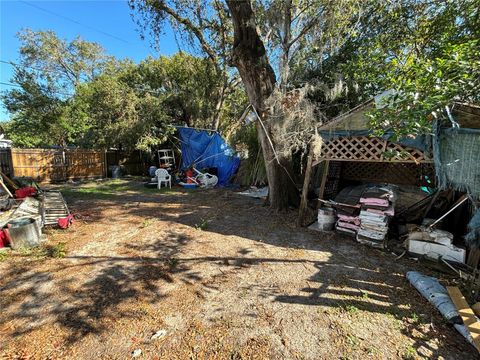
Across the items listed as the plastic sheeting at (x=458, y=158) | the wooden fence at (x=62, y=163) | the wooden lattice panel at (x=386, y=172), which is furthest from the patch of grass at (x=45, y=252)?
the wooden fence at (x=62, y=163)

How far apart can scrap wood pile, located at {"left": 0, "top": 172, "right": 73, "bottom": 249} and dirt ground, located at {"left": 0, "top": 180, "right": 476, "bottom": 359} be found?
25cm

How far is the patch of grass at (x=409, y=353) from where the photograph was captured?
1.76 meters

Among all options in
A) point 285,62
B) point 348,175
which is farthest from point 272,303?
point 285,62

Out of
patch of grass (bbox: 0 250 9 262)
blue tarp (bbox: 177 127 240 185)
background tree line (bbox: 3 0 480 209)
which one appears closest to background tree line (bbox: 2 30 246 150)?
background tree line (bbox: 3 0 480 209)

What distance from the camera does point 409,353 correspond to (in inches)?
70.9

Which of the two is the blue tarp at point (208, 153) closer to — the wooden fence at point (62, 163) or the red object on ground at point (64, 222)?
the wooden fence at point (62, 163)

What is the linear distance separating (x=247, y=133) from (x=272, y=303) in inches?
288

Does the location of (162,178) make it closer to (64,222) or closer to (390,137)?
(64,222)

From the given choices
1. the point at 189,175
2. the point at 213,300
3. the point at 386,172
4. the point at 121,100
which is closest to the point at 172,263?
the point at 213,300

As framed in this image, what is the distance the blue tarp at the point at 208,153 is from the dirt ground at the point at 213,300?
5.86m

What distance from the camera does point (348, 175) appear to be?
22.0ft

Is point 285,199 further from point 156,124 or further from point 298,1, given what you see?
point 156,124

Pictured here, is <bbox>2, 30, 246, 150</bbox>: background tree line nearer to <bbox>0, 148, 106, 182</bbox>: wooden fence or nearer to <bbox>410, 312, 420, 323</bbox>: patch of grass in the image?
<bbox>0, 148, 106, 182</bbox>: wooden fence

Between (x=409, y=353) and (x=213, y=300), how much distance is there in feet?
5.64
